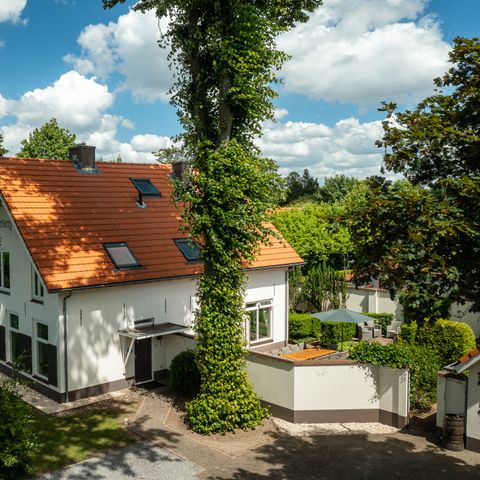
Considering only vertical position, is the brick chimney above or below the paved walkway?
above

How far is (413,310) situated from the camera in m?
7.62

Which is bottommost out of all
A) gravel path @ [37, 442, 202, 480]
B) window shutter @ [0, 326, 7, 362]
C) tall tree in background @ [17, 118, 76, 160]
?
gravel path @ [37, 442, 202, 480]

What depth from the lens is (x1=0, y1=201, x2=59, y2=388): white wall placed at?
1606 cm

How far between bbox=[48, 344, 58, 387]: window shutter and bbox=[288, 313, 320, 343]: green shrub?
11302 millimetres

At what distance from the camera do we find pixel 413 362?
46.0 feet

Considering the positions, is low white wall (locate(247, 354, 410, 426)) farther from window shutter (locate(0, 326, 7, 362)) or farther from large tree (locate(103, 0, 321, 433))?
→ window shutter (locate(0, 326, 7, 362))

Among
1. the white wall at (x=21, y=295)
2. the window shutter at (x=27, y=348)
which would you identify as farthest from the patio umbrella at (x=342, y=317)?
the window shutter at (x=27, y=348)

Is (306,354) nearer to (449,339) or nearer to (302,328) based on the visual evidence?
(302,328)

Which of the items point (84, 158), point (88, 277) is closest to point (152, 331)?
point (88, 277)

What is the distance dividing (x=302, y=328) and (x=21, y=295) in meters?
12.1

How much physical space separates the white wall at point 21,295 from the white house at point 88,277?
3 cm

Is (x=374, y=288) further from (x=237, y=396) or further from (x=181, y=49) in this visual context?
(x=181, y=49)

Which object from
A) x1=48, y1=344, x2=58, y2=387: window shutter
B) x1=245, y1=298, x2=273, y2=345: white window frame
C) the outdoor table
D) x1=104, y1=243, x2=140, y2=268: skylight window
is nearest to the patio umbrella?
the outdoor table

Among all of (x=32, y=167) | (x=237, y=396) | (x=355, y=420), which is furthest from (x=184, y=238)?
(x=355, y=420)
